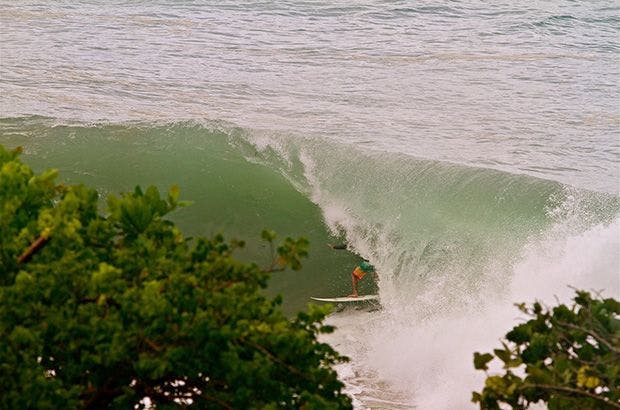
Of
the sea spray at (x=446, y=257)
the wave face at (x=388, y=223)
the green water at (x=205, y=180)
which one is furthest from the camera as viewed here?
the green water at (x=205, y=180)

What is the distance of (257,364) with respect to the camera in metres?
6.24

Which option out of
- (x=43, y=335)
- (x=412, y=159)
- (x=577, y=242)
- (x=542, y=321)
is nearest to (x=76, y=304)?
(x=43, y=335)

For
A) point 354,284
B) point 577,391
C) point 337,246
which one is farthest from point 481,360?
point 337,246

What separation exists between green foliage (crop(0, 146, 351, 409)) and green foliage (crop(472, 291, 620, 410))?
943mm

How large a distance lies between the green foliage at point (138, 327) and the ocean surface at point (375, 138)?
6706 mm

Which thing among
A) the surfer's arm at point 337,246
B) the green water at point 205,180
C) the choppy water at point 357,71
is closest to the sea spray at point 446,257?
the surfer's arm at point 337,246

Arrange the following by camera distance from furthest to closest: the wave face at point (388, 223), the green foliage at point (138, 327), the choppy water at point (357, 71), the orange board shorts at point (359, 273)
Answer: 1. the choppy water at point (357, 71)
2. the orange board shorts at point (359, 273)
3. the wave face at point (388, 223)
4. the green foliage at point (138, 327)

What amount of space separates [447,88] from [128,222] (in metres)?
25.8

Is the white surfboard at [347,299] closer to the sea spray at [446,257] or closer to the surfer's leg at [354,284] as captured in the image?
the surfer's leg at [354,284]

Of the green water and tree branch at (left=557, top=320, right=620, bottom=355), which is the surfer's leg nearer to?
the green water

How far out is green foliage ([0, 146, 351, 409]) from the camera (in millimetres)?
6219

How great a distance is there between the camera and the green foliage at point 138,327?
6219 mm

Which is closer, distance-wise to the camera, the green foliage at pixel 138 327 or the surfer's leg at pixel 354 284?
the green foliage at pixel 138 327

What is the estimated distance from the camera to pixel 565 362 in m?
6.43
